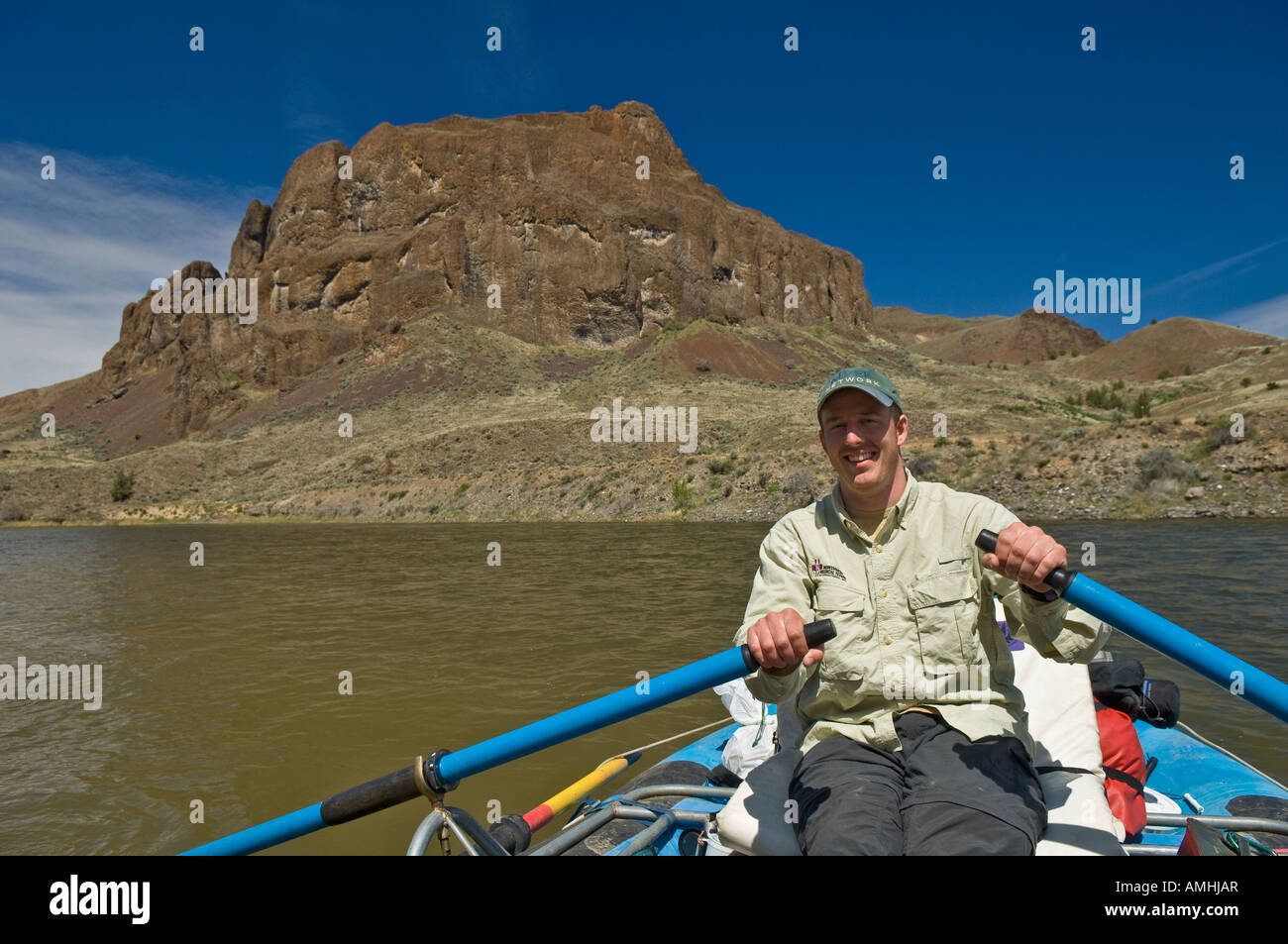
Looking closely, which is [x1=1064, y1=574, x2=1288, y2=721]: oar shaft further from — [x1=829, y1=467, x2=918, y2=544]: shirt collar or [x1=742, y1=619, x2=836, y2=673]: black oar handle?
[x1=742, y1=619, x2=836, y2=673]: black oar handle

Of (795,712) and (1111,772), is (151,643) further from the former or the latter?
(1111,772)

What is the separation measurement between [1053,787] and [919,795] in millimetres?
732

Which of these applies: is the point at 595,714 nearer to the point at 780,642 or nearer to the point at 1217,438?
the point at 780,642

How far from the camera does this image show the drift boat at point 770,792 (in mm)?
2359

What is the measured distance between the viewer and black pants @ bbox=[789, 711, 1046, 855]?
2178 mm

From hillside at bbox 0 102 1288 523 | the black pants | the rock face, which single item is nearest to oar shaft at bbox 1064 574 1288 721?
the black pants

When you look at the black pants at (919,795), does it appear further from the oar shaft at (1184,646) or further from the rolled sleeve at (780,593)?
the oar shaft at (1184,646)

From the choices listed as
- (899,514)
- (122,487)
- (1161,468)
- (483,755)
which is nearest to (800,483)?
(1161,468)

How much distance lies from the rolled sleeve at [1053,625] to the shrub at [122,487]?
6660cm

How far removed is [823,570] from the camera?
2.87 meters

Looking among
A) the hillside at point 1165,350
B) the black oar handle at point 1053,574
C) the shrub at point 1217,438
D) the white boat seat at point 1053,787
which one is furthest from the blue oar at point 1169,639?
the hillside at point 1165,350

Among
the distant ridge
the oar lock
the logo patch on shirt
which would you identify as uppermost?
the distant ridge

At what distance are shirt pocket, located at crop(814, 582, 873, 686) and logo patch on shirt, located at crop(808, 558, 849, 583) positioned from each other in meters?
0.04
